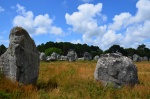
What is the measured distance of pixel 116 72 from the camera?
1725 centimetres

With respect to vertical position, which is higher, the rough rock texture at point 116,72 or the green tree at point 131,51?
the green tree at point 131,51

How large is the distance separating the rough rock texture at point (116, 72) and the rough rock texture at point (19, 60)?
12.0 feet

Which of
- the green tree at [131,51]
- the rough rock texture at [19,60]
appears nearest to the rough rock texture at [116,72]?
the rough rock texture at [19,60]

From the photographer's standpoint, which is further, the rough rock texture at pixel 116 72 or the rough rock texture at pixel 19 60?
the rough rock texture at pixel 116 72

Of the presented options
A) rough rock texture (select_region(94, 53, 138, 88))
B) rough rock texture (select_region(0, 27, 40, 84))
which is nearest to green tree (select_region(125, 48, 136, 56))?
rough rock texture (select_region(94, 53, 138, 88))

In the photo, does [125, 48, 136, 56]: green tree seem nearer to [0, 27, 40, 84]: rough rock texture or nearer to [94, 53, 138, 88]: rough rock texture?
[94, 53, 138, 88]: rough rock texture

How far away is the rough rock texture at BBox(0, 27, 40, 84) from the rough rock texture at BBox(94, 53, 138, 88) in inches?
144

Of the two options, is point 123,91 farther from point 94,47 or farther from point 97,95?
point 94,47

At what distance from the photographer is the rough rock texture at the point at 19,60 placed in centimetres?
1648

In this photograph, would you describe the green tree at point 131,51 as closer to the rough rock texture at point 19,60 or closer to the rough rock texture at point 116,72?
the rough rock texture at point 116,72

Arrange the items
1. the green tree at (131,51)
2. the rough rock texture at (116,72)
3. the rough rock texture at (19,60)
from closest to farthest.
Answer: the rough rock texture at (19,60) < the rough rock texture at (116,72) < the green tree at (131,51)

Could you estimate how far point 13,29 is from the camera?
17.8 m

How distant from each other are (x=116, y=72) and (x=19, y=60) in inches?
206

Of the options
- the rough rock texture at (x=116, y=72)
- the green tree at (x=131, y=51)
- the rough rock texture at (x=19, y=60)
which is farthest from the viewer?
the green tree at (x=131, y=51)
